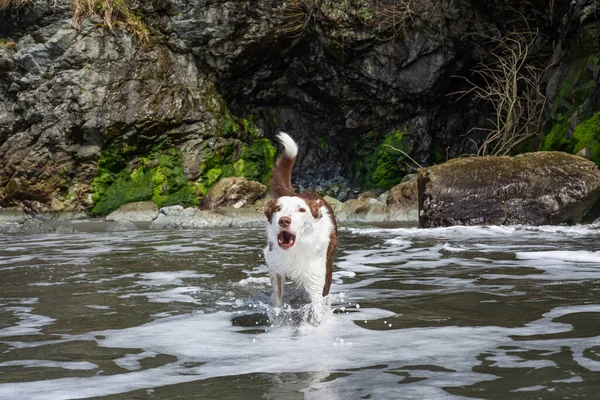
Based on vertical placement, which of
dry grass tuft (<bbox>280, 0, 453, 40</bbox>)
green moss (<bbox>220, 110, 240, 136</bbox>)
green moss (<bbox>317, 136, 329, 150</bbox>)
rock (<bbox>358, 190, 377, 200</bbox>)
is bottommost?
rock (<bbox>358, 190, 377, 200</bbox>)

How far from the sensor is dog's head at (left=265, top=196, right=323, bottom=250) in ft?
14.0

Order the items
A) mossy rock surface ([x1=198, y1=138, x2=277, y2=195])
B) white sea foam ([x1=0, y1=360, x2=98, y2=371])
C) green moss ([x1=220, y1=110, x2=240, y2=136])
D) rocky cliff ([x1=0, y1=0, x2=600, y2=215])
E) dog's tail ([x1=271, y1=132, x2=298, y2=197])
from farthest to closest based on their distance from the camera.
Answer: green moss ([x1=220, y1=110, x2=240, y2=136]), mossy rock surface ([x1=198, y1=138, x2=277, y2=195]), rocky cliff ([x1=0, y1=0, x2=600, y2=215]), dog's tail ([x1=271, y1=132, x2=298, y2=197]), white sea foam ([x1=0, y1=360, x2=98, y2=371])

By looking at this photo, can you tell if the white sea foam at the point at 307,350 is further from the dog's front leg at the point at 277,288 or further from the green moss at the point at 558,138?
the green moss at the point at 558,138

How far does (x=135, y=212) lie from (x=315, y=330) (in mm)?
14085

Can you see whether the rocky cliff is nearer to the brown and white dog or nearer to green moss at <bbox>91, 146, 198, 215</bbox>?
green moss at <bbox>91, 146, 198, 215</bbox>

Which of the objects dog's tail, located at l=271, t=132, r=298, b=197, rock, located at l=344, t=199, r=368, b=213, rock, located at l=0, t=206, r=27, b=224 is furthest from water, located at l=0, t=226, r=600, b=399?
rock, located at l=0, t=206, r=27, b=224

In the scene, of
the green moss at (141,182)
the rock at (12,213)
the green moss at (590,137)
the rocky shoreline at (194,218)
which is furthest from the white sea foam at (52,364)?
the green moss at (141,182)

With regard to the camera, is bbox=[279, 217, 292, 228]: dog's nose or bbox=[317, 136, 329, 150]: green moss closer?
bbox=[279, 217, 292, 228]: dog's nose

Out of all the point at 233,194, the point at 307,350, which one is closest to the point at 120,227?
the point at 233,194

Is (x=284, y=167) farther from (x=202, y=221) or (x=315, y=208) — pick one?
(x=202, y=221)

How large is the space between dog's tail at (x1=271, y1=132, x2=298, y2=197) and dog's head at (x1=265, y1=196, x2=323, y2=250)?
69 cm

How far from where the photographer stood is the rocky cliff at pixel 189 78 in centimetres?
1850

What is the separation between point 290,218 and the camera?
13.9 ft

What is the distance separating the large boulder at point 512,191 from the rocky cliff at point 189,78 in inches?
272
